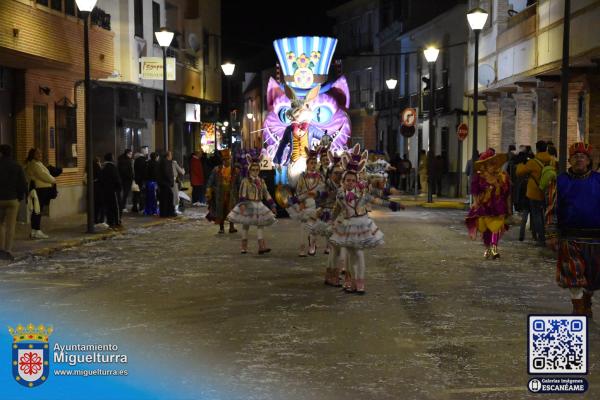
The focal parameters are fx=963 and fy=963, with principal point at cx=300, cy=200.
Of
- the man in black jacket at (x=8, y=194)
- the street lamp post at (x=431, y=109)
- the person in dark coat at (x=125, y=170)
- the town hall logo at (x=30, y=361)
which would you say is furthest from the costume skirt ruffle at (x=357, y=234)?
the street lamp post at (x=431, y=109)

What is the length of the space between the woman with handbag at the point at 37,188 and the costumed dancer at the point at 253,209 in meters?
4.51

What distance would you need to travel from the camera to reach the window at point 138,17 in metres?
32.5

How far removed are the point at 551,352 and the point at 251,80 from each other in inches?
3321

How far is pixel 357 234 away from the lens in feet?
39.4

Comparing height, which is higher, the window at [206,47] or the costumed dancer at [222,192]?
the window at [206,47]

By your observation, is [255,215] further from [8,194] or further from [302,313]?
[302,313]

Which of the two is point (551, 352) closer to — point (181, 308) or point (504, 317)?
point (504, 317)

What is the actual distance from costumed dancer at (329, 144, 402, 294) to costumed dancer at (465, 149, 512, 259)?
434cm

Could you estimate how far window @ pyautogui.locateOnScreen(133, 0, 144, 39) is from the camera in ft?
107

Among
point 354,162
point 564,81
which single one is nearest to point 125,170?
point 564,81

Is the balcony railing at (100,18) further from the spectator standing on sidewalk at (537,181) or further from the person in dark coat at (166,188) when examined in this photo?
the spectator standing on sidewalk at (537,181)

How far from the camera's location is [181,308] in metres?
11.0

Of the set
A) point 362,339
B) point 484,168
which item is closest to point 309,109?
point 484,168

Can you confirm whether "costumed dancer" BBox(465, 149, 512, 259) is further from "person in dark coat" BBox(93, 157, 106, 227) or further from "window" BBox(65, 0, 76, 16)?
"window" BBox(65, 0, 76, 16)
